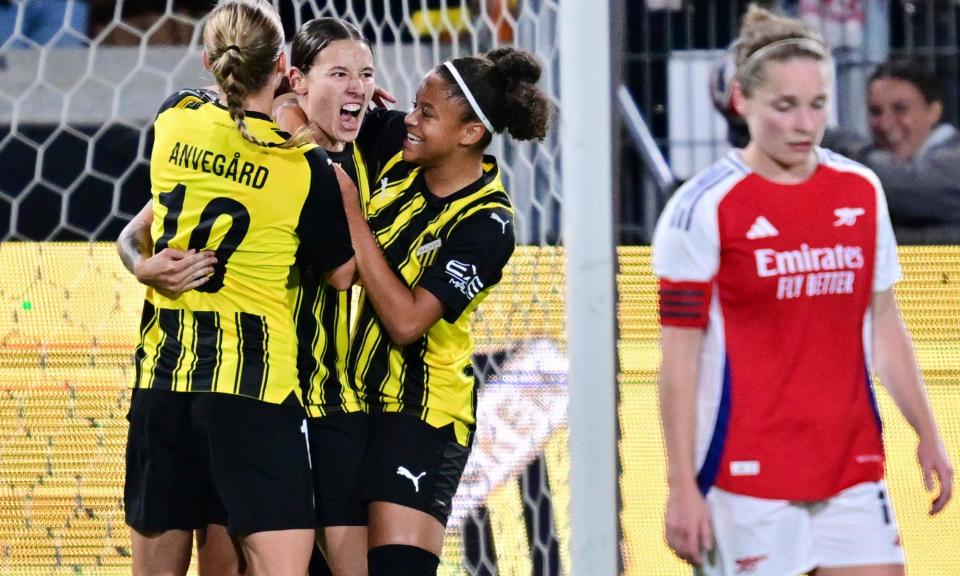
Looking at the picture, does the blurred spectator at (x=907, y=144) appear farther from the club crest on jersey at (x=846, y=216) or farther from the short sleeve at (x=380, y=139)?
the club crest on jersey at (x=846, y=216)

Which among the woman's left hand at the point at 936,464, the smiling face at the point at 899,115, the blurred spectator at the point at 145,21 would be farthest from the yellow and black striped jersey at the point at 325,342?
the blurred spectator at the point at 145,21

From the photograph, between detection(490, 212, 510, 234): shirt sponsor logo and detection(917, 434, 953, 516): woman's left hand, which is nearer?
detection(917, 434, 953, 516): woman's left hand

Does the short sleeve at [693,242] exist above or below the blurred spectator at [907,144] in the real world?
below

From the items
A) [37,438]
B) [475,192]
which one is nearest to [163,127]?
[475,192]

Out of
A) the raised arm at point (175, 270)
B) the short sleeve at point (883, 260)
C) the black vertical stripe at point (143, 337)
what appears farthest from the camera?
the black vertical stripe at point (143, 337)

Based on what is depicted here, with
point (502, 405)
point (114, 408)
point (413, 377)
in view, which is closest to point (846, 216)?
point (413, 377)

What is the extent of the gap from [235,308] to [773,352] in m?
1.14

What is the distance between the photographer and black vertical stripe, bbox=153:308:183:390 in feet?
9.68

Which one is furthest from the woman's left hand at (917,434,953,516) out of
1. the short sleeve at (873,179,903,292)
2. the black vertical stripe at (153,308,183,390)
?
the black vertical stripe at (153,308,183,390)

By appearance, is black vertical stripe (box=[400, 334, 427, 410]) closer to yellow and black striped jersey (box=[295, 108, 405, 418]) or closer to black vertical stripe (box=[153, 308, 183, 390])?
yellow and black striped jersey (box=[295, 108, 405, 418])

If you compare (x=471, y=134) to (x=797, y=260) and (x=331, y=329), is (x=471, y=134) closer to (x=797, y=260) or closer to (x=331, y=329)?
(x=331, y=329)

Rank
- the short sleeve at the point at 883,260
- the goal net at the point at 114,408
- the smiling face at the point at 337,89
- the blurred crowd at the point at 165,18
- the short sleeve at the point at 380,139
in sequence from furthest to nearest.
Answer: the blurred crowd at the point at 165,18, the goal net at the point at 114,408, the short sleeve at the point at 380,139, the smiling face at the point at 337,89, the short sleeve at the point at 883,260

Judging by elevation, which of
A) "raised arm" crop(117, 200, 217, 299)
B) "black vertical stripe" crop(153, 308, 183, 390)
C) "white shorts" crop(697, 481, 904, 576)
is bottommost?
"white shorts" crop(697, 481, 904, 576)

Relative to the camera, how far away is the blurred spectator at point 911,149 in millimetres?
4902
